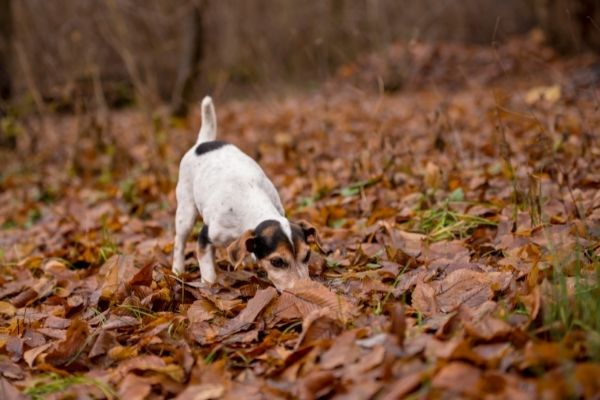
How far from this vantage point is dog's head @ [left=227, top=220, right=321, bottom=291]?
3834mm

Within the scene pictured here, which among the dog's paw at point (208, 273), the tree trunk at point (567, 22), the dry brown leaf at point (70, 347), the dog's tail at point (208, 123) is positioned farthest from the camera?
the tree trunk at point (567, 22)

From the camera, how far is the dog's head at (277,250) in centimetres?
383

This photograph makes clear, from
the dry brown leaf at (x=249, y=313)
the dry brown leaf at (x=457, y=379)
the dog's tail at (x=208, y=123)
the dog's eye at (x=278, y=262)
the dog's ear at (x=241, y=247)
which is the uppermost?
the dog's tail at (x=208, y=123)

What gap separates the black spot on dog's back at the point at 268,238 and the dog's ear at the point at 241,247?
0.03 meters

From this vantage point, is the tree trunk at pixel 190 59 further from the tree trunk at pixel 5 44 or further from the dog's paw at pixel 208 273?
the dog's paw at pixel 208 273

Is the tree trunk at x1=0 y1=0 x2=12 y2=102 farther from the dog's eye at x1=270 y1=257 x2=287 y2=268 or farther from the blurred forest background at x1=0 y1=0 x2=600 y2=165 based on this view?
the dog's eye at x1=270 y1=257 x2=287 y2=268

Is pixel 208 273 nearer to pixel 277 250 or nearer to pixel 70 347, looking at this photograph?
pixel 277 250

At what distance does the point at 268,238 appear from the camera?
391cm

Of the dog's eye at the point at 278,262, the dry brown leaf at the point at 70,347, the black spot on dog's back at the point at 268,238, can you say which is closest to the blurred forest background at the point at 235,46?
the black spot on dog's back at the point at 268,238

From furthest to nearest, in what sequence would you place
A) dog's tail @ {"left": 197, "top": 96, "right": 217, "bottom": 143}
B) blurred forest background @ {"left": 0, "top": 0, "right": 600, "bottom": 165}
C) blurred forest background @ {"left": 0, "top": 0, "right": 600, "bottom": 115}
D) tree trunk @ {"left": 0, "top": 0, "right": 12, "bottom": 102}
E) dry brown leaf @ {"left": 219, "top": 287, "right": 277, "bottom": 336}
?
1. blurred forest background @ {"left": 0, "top": 0, "right": 600, "bottom": 115}
2. blurred forest background @ {"left": 0, "top": 0, "right": 600, "bottom": 165}
3. tree trunk @ {"left": 0, "top": 0, "right": 12, "bottom": 102}
4. dog's tail @ {"left": 197, "top": 96, "right": 217, "bottom": 143}
5. dry brown leaf @ {"left": 219, "top": 287, "right": 277, "bottom": 336}

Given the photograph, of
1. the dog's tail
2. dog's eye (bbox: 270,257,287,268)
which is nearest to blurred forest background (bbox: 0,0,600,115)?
A: the dog's tail

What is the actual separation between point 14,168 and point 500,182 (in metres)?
7.07

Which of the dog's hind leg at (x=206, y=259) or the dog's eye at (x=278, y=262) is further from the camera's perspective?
the dog's hind leg at (x=206, y=259)

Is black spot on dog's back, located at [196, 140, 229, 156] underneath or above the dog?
above
